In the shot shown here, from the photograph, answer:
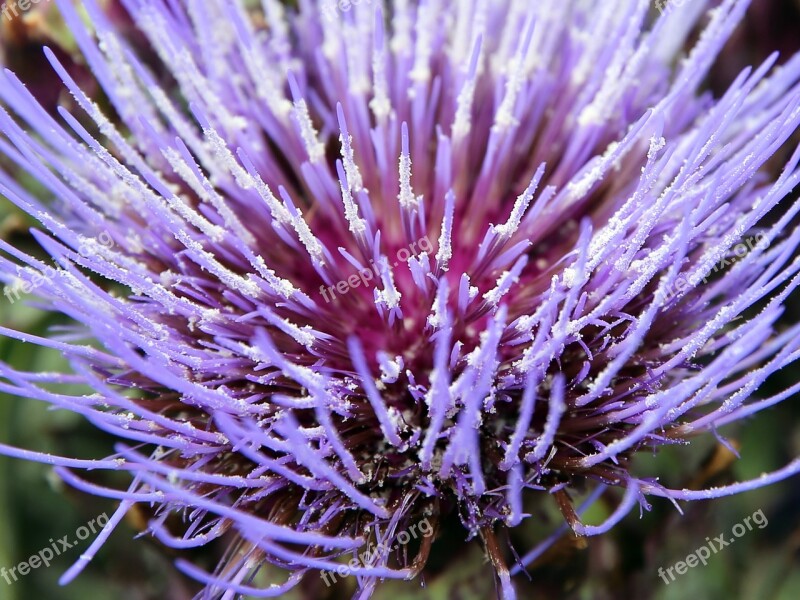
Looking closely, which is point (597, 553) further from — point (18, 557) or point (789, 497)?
point (18, 557)

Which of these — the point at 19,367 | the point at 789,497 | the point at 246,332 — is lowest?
the point at 789,497

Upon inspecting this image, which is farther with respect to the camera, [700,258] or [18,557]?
[18,557]

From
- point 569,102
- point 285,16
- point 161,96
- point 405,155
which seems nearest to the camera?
point 405,155

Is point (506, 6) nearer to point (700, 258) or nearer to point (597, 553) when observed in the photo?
point (700, 258)

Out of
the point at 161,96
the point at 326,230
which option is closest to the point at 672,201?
the point at 326,230

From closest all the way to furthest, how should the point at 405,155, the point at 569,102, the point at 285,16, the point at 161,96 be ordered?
the point at 405,155
the point at 161,96
the point at 569,102
the point at 285,16

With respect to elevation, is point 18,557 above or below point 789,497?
above

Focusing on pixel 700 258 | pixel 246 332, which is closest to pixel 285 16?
pixel 246 332
